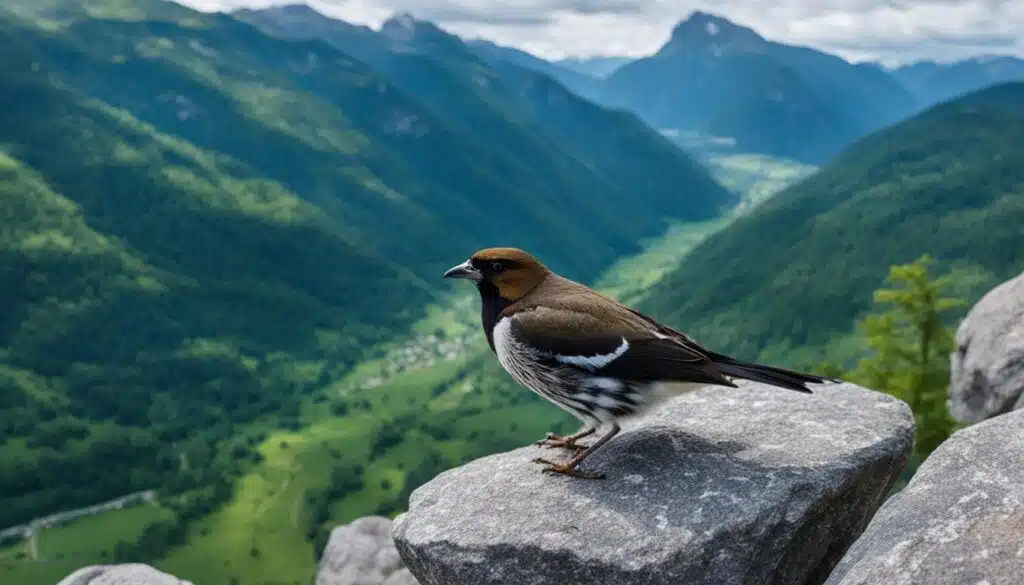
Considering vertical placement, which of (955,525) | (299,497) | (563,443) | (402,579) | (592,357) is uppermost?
(955,525)

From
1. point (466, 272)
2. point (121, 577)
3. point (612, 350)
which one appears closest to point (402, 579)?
point (121, 577)

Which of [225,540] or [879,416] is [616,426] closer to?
[879,416]

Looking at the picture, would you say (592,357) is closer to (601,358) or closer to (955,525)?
(601,358)

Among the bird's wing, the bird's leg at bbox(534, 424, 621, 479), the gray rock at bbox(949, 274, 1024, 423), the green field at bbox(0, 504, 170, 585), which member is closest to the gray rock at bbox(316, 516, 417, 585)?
the bird's leg at bbox(534, 424, 621, 479)

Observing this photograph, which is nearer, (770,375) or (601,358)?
(770,375)

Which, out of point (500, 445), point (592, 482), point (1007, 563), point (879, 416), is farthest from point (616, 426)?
point (500, 445)

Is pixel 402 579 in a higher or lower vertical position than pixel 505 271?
lower
